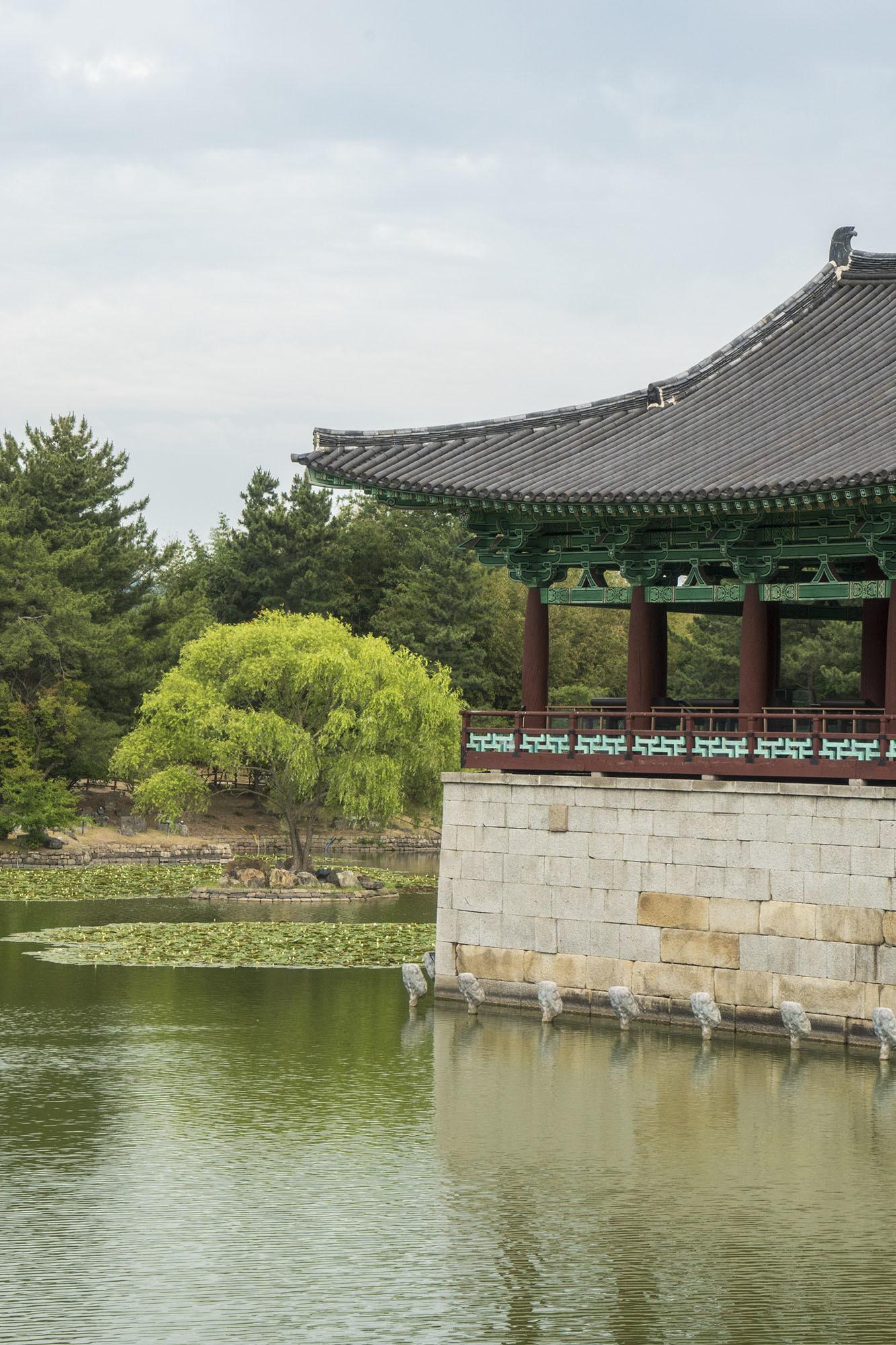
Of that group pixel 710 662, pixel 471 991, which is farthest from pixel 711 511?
pixel 710 662

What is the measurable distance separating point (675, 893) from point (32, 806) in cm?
3447

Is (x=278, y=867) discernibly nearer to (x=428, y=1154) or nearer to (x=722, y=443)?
(x=722, y=443)

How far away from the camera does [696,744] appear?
Result: 24.6 m

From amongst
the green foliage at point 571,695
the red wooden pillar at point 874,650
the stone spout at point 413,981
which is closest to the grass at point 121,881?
the stone spout at point 413,981

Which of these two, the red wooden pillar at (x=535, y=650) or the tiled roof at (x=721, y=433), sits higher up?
the tiled roof at (x=721, y=433)

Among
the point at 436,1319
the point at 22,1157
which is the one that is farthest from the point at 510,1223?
the point at 22,1157

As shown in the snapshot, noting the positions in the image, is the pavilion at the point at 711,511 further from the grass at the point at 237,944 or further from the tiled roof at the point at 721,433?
the grass at the point at 237,944

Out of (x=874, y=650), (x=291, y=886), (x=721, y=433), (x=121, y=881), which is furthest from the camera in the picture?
(x=121, y=881)

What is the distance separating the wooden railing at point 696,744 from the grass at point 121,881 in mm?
18895

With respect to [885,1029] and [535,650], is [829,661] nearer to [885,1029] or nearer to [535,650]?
[535,650]

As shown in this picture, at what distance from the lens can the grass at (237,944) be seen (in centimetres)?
3069

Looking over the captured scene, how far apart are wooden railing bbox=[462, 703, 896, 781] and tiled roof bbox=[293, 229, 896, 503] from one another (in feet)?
10.4

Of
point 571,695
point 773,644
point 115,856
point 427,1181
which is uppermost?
point 571,695

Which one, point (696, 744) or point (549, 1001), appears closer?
point (549, 1001)
